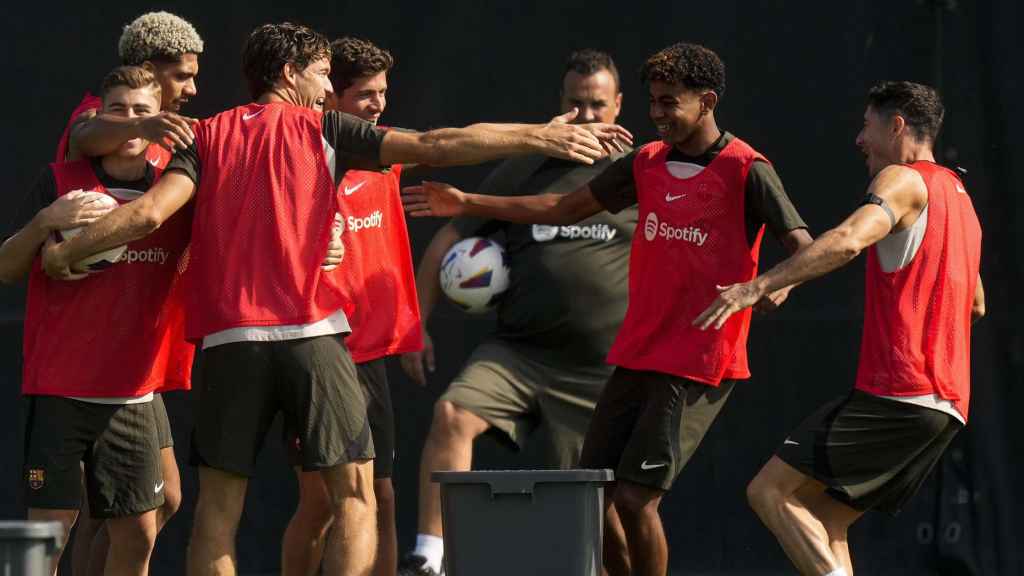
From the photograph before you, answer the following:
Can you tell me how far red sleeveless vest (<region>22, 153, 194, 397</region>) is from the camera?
5082mm

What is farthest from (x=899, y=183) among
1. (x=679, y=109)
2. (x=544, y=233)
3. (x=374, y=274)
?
(x=374, y=274)

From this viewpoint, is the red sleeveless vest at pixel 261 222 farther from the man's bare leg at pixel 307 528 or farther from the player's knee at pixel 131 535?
the man's bare leg at pixel 307 528

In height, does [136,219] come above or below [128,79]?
below

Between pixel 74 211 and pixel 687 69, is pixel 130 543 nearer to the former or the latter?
pixel 74 211

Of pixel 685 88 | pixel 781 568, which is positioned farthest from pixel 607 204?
pixel 781 568

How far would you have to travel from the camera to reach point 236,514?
4863 mm

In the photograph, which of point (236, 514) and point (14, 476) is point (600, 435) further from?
point (14, 476)

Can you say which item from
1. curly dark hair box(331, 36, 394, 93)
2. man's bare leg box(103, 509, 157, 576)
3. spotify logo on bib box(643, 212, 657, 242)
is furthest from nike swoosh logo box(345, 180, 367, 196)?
man's bare leg box(103, 509, 157, 576)

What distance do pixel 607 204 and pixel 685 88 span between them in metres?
0.55

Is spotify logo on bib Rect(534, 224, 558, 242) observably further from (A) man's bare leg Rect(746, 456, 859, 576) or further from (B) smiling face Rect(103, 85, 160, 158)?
(B) smiling face Rect(103, 85, 160, 158)

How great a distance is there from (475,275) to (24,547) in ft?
9.41

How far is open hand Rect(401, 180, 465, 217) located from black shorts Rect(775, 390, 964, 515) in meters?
1.50

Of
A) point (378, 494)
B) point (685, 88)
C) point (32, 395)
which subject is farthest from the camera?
point (378, 494)

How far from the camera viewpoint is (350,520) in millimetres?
4855
